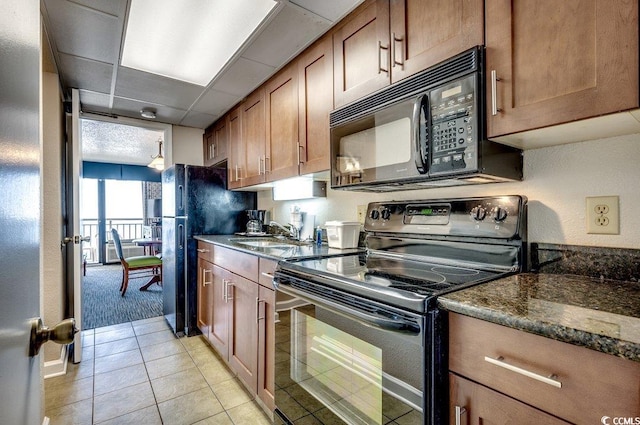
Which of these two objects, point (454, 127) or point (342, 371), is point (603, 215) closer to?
point (454, 127)

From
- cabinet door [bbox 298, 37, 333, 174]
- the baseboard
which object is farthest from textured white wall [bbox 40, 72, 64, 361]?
cabinet door [bbox 298, 37, 333, 174]

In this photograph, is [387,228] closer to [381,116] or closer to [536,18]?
[381,116]

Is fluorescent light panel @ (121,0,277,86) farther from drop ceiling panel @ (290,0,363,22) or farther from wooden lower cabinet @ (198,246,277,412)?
wooden lower cabinet @ (198,246,277,412)

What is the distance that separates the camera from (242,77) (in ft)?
7.75

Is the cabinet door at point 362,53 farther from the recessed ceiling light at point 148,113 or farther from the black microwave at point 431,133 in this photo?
the recessed ceiling light at point 148,113

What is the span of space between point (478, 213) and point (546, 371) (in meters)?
0.72

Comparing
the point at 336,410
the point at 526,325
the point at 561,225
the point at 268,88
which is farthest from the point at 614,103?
the point at 268,88

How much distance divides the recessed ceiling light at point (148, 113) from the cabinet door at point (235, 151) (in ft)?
Answer: 2.42

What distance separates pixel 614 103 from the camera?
82 centimetres

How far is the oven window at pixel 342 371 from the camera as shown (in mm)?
935

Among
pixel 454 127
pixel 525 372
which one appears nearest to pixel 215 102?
pixel 454 127

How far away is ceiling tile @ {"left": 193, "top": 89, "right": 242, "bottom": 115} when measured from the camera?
8.89 ft

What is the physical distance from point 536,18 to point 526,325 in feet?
2.95

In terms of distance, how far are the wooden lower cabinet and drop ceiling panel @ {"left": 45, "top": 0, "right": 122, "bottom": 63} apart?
1.46 metres
